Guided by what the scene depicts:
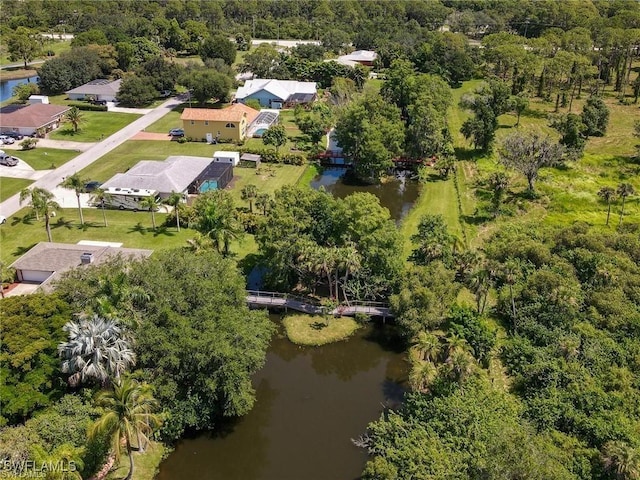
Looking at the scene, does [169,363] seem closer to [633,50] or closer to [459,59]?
[459,59]

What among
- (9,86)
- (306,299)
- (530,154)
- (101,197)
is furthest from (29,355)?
(9,86)

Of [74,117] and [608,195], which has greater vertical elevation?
[74,117]

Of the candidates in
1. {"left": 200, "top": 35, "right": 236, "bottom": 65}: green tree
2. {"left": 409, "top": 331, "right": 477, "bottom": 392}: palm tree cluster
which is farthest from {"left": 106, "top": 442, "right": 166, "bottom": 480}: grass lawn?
{"left": 200, "top": 35, "right": 236, "bottom": 65}: green tree

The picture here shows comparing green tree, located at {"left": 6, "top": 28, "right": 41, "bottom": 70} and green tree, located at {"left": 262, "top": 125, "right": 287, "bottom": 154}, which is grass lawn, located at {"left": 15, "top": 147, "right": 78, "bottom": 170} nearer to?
green tree, located at {"left": 262, "top": 125, "right": 287, "bottom": 154}

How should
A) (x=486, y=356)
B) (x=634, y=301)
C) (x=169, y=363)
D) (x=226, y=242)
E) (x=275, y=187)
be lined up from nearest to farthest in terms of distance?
(x=169, y=363) → (x=486, y=356) → (x=634, y=301) → (x=226, y=242) → (x=275, y=187)

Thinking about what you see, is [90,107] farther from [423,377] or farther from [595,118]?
[423,377]

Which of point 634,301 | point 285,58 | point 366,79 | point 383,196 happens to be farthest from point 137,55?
point 634,301

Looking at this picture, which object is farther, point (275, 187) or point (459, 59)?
point (459, 59)
